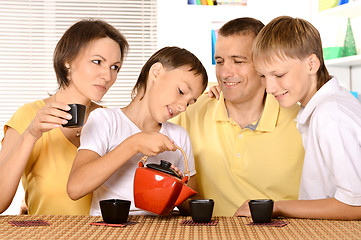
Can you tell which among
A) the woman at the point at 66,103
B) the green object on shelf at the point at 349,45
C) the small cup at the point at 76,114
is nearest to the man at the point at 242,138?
the woman at the point at 66,103

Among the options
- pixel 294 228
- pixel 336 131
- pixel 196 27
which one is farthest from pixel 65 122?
pixel 196 27

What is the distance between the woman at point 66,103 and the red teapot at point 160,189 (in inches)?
21.8

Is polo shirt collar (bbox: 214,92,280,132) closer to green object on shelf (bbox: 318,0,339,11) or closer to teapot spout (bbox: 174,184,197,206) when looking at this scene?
teapot spout (bbox: 174,184,197,206)

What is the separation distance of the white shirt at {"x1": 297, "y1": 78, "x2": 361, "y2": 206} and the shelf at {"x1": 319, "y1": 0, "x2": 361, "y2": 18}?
1.82m

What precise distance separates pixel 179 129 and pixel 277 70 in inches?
17.7

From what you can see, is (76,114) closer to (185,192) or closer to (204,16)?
(185,192)

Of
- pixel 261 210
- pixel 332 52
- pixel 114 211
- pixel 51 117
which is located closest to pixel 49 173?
pixel 51 117

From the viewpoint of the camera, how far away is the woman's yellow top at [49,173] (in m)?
1.81

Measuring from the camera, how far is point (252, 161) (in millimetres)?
1998

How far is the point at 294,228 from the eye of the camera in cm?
124

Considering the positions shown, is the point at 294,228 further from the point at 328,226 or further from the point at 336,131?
the point at 336,131

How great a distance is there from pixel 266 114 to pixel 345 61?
1.54 meters

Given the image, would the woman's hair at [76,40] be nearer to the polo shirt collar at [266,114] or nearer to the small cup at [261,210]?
the polo shirt collar at [266,114]

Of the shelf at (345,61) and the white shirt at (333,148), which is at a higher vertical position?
the shelf at (345,61)
